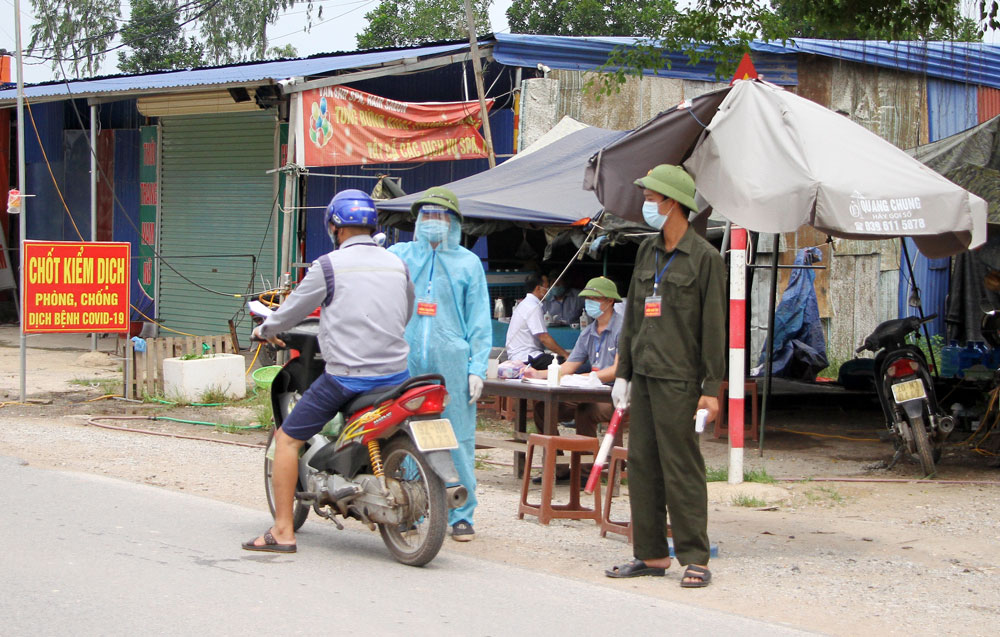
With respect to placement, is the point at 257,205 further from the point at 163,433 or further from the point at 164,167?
the point at 163,433

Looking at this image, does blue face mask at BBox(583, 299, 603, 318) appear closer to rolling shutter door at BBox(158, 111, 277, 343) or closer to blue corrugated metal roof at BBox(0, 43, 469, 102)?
blue corrugated metal roof at BBox(0, 43, 469, 102)

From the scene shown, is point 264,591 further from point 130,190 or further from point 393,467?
point 130,190

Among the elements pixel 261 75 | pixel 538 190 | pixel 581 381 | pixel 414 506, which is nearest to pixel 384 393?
pixel 414 506

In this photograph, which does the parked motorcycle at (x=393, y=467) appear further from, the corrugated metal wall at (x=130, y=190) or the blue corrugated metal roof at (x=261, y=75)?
the corrugated metal wall at (x=130, y=190)

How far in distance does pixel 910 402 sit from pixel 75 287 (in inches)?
328

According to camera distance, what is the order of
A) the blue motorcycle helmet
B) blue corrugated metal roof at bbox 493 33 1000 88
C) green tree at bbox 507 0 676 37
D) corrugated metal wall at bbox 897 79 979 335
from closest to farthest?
the blue motorcycle helmet → blue corrugated metal roof at bbox 493 33 1000 88 → corrugated metal wall at bbox 897 79 979 335 → green tree at bbox 507 0 676 37

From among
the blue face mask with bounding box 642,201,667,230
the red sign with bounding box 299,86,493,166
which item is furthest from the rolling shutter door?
the blue face mask with bounding box 642,201,667,230

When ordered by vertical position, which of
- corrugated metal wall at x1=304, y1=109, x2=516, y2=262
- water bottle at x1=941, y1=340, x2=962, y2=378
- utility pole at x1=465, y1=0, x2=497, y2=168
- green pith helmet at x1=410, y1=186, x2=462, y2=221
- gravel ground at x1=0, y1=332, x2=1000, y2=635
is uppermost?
utility pole at x1=465, y1=0, x2=497, y2=168

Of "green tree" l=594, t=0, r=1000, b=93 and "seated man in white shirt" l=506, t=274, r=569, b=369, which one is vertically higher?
"green tree" l=594, t=0, r=1000, b=93

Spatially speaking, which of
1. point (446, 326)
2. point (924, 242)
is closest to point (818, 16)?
point (924, 242)

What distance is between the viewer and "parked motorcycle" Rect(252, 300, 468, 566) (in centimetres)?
550

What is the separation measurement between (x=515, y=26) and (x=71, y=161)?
716 inches

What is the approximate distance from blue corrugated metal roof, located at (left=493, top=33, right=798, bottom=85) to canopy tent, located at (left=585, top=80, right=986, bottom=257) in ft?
23.7

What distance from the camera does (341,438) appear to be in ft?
19.1
